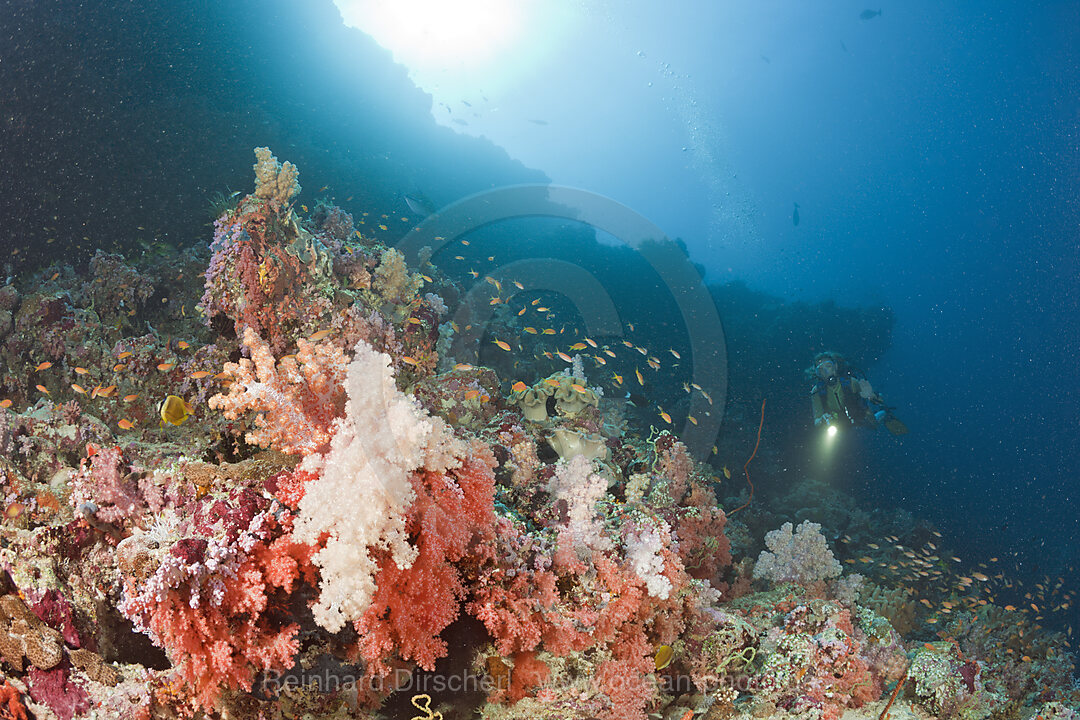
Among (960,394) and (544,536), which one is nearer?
(544,536)

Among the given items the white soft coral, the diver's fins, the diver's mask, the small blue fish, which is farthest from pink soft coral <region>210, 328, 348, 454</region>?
the small blue fish

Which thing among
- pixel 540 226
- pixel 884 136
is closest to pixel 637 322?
pixel 540 226

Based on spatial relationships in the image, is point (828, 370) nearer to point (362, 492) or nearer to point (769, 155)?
point (362, 492)

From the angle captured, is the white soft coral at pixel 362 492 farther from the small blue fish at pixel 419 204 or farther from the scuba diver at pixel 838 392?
the small blue fish at pixel 419 204

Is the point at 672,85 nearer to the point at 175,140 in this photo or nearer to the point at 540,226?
the point at 540,226

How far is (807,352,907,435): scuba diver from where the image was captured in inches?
538

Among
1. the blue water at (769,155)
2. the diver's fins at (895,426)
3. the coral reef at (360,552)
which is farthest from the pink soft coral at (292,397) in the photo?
the diver's fins at (895,426)

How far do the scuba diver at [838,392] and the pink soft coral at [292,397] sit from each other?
14.1 m

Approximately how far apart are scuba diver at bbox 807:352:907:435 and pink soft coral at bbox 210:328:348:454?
1413cm

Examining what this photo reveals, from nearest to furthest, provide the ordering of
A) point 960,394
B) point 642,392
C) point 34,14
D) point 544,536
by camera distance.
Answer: point 544,536, point 34,14, point 642,392, point 960,394

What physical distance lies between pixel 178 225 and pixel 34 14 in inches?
171

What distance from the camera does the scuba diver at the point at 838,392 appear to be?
13.7 metres

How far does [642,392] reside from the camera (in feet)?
53.8

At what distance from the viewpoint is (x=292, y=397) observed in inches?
125
